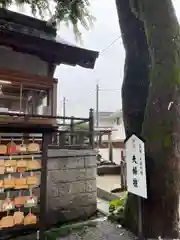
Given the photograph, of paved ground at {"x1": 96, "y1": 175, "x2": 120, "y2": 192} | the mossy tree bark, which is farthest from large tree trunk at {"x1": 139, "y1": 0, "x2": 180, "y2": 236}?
paved ground at {"x1": 96, "y1": 175, "x2": 120, "y2": 192}

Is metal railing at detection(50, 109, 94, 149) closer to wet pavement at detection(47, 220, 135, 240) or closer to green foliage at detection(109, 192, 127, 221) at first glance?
green foliage at detection(109, 192, 127, 221)

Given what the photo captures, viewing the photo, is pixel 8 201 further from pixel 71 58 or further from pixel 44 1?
pixel 44 1

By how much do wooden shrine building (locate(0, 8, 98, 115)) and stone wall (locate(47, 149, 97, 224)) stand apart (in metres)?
2.04

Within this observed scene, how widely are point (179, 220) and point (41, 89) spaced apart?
5832 mm

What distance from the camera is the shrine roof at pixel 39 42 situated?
6.66 meters

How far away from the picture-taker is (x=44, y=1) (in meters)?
7.25

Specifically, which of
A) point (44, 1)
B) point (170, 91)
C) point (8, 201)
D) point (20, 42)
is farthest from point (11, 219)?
point (44, 1)

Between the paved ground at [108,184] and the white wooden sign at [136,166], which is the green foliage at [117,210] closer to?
the white wooden sign at [136,166]

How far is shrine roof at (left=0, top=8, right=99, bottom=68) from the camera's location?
21.9 feet

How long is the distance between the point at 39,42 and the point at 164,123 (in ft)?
15.2

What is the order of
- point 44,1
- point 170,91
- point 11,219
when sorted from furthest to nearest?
1. point 44,1
2. point 170,91
3. point 11,219

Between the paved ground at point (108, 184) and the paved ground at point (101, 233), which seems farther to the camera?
the paved ground at point (108, 184)

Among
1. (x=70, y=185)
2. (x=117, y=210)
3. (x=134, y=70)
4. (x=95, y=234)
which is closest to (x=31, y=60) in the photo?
(x=134, y=70)

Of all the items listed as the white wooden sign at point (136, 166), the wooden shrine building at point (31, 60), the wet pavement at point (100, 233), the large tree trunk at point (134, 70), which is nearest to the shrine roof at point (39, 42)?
the wooden shrine building at point (31, 60)
